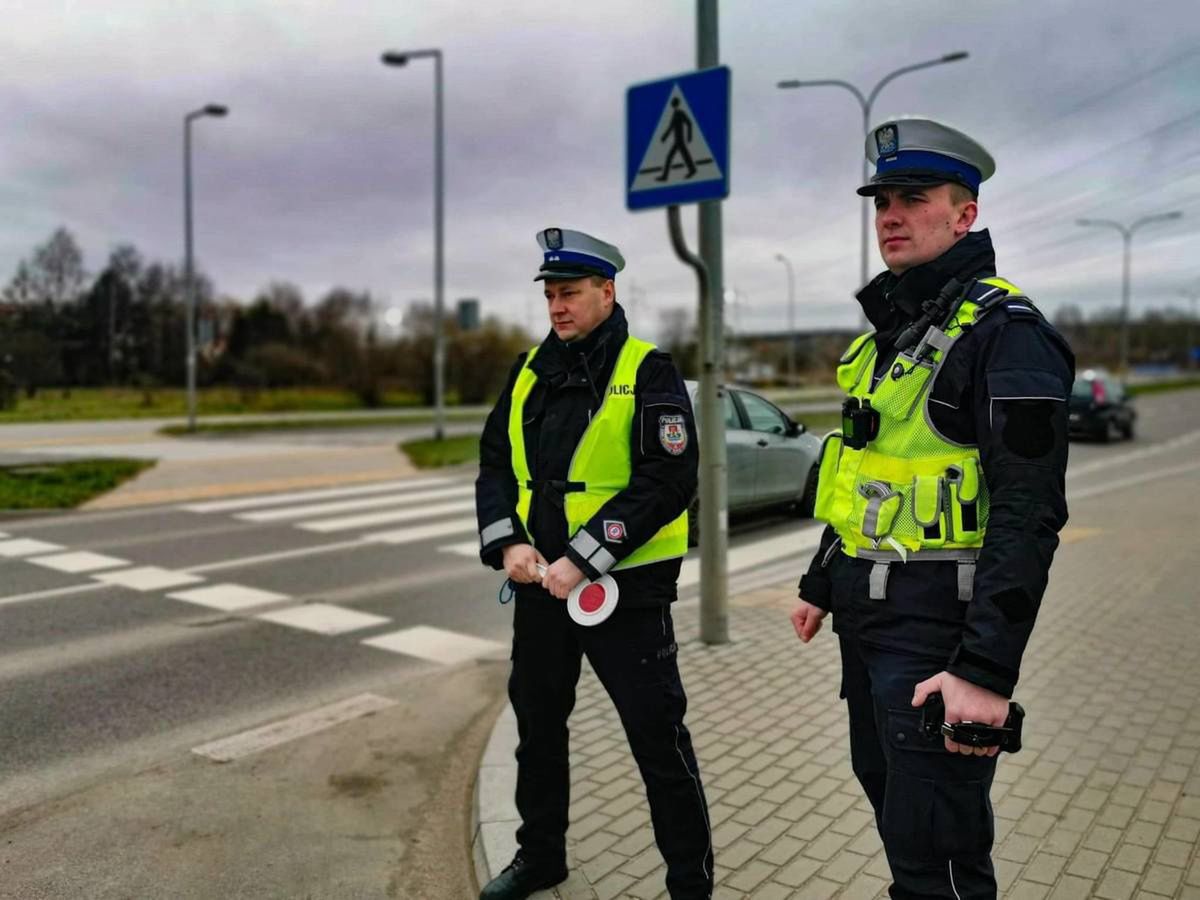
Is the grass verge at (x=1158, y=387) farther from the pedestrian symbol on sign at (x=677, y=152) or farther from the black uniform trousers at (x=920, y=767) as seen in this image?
the black uniform trousers at (x=920, y=767)

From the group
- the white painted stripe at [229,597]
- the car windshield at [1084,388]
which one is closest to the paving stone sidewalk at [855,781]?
the white painted stripe at [229,597]

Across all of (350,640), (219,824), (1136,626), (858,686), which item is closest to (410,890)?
(219,824)

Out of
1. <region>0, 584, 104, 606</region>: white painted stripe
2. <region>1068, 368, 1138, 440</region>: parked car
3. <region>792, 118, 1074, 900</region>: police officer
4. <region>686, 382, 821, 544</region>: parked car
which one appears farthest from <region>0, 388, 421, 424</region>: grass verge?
<region>1068, 368, 1138, 440</region>: parked car

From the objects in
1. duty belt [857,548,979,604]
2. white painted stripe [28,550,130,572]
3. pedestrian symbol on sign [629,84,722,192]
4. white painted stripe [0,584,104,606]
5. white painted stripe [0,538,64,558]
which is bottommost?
white painted stripe [0,584,104,606]

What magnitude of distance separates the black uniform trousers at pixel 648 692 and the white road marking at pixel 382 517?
8328 millimetres

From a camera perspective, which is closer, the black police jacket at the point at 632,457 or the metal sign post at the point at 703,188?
the black police jacket at the point at 632,457

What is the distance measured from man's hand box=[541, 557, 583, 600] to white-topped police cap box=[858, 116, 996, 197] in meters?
1.25

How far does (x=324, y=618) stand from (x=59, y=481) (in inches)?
346

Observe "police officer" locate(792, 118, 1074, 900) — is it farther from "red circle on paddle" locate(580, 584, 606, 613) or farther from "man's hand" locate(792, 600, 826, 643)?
"red circle on paddle" locate(580, 584, 606, 613)

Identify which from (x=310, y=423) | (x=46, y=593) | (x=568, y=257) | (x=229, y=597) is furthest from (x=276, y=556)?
(x=310, y=423)

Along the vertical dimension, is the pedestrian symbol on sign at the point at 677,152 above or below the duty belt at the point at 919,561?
above

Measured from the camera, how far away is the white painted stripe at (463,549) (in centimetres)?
959

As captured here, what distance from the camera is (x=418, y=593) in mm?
7910

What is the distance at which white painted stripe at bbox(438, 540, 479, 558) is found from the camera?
959 cm
